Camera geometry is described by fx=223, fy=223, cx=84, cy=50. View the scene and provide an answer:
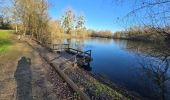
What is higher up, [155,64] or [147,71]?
[155,64]

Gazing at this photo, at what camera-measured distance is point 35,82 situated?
1066 centimetres

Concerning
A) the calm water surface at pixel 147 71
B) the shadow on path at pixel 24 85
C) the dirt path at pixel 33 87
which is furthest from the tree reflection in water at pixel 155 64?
the shadow on path at pixel 24 85

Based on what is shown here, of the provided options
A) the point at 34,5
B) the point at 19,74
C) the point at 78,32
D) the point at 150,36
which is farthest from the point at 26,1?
the point at 78,32

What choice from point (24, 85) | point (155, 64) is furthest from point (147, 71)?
point (24, 85)

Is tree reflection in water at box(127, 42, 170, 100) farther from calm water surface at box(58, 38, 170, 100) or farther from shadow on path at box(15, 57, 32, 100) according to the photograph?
shadow on path at box(15, 57, 32, 100)

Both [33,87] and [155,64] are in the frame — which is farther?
[155,64]

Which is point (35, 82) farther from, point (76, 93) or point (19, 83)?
point (76, 93)

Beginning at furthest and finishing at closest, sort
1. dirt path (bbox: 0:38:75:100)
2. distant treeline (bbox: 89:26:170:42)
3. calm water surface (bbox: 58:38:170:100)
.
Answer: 1. dirt path (bbox: 0:38:75:100)
2. calm water surface (bbox: 58:38:170:100)
3. distant treeline (bbox: 89:26:170:42)

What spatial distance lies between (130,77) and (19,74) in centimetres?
1306

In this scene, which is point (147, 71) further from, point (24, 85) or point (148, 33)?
point (148, 33)

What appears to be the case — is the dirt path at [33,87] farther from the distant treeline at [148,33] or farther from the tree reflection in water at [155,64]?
the distant treeline at [148,33]

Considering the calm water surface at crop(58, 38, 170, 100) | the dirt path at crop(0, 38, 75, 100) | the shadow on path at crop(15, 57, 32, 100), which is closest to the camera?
the calm water surface at crop(58, 38, 170, 100)

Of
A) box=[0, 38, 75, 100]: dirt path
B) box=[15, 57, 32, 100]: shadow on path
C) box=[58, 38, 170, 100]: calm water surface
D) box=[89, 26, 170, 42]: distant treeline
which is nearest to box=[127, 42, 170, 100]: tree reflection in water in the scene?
box=[58, 38, 170, 100]: calm water surface

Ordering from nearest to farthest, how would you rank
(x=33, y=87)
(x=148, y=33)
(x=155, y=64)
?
(x=148, y=33) < (x=33, y=87) < (x=155, y=64)
